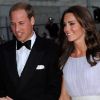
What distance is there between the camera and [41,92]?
12.6 feet

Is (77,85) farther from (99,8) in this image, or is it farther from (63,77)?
(99,8)

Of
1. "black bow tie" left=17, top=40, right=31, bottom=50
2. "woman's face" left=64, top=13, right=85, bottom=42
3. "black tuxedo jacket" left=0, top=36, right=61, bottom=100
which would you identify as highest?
"woman's face" left=64, top=13, right=85, bottom=42

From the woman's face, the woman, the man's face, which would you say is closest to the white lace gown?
the woman

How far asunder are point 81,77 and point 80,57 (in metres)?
0.19

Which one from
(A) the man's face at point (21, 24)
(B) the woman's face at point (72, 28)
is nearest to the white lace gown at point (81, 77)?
(B) the woman's face at point (72, 28)

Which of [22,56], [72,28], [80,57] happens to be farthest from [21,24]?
[80,57]

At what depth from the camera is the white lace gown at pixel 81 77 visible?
3805 millimetres

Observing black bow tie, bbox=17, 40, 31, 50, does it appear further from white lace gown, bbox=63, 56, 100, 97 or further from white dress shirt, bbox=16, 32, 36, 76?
white lace gown, bbox=63, 56, 100, 97

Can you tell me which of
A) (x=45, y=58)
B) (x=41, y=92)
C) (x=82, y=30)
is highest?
(x=82, y=30)

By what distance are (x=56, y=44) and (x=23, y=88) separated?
52cm

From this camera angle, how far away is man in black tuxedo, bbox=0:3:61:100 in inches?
151

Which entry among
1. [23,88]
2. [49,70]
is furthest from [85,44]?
[23,88]

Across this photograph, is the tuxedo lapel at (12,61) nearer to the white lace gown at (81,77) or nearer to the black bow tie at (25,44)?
the black bow tie at (25,44)

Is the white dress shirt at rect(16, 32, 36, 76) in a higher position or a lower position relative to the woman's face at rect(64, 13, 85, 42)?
lower
